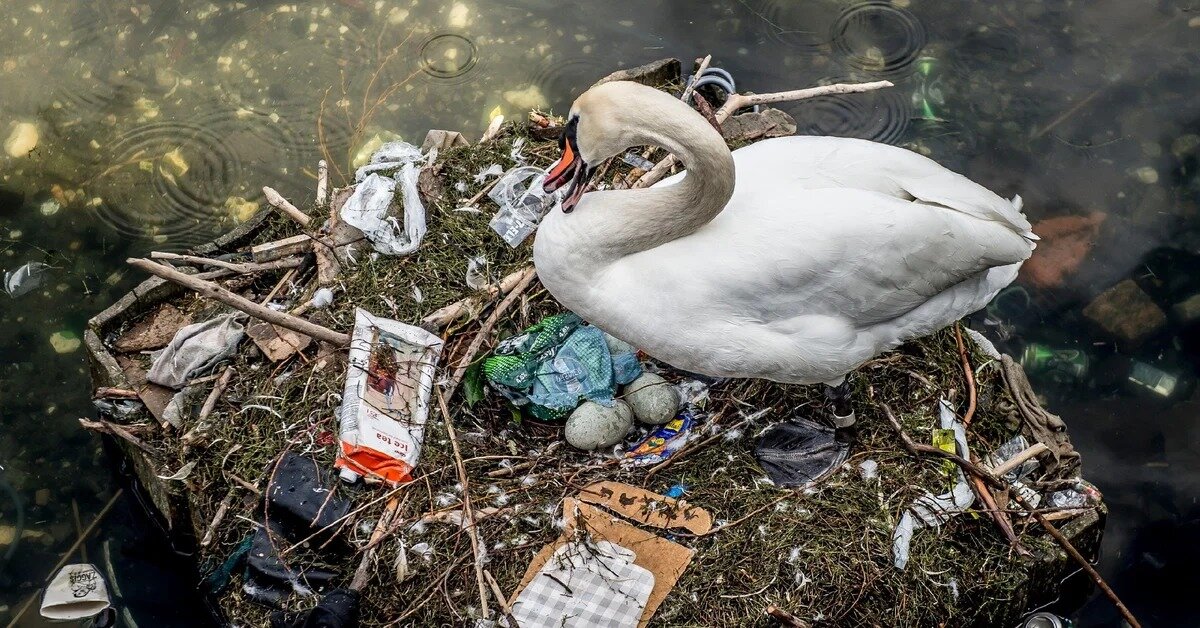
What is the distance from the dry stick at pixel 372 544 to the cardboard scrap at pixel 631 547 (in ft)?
2.16

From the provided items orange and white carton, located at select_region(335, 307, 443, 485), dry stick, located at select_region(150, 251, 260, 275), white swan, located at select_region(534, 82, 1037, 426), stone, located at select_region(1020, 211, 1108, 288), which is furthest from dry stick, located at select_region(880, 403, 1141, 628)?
dry stick, located at select_region(150, 251, 260, 275)

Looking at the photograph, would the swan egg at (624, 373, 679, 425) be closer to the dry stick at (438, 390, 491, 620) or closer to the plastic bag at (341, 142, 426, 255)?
the dry stick at (438, 390, 491, 620)

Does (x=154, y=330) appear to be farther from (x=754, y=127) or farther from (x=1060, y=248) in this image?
(x=1060, y=248)

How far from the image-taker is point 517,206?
5.50 metres

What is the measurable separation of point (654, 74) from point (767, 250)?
2.52 m

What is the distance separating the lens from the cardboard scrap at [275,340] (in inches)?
201

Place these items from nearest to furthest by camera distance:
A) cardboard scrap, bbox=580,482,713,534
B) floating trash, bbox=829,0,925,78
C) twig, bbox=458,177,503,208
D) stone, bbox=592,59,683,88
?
cardboard scrap, bbox=580,482,713,534
twig, bbox=458,177,503,208
stone, bbox=592,59,683,88
floating trash, bbox=829,0,925,78

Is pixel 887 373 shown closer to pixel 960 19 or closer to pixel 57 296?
pixel 960 19

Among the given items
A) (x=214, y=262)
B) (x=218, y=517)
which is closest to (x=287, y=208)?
(x=214, y=262)

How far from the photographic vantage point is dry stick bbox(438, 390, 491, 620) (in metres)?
4.44

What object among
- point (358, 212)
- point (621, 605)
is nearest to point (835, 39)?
point (358, 212)

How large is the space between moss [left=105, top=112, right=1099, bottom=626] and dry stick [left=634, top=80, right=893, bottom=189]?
905 mm

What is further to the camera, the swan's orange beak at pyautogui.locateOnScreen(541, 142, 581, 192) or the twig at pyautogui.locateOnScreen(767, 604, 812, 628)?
the twig at pyautogui.locateOnScreen(767, 604, 812, 628)

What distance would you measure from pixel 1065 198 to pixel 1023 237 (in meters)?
2.25
